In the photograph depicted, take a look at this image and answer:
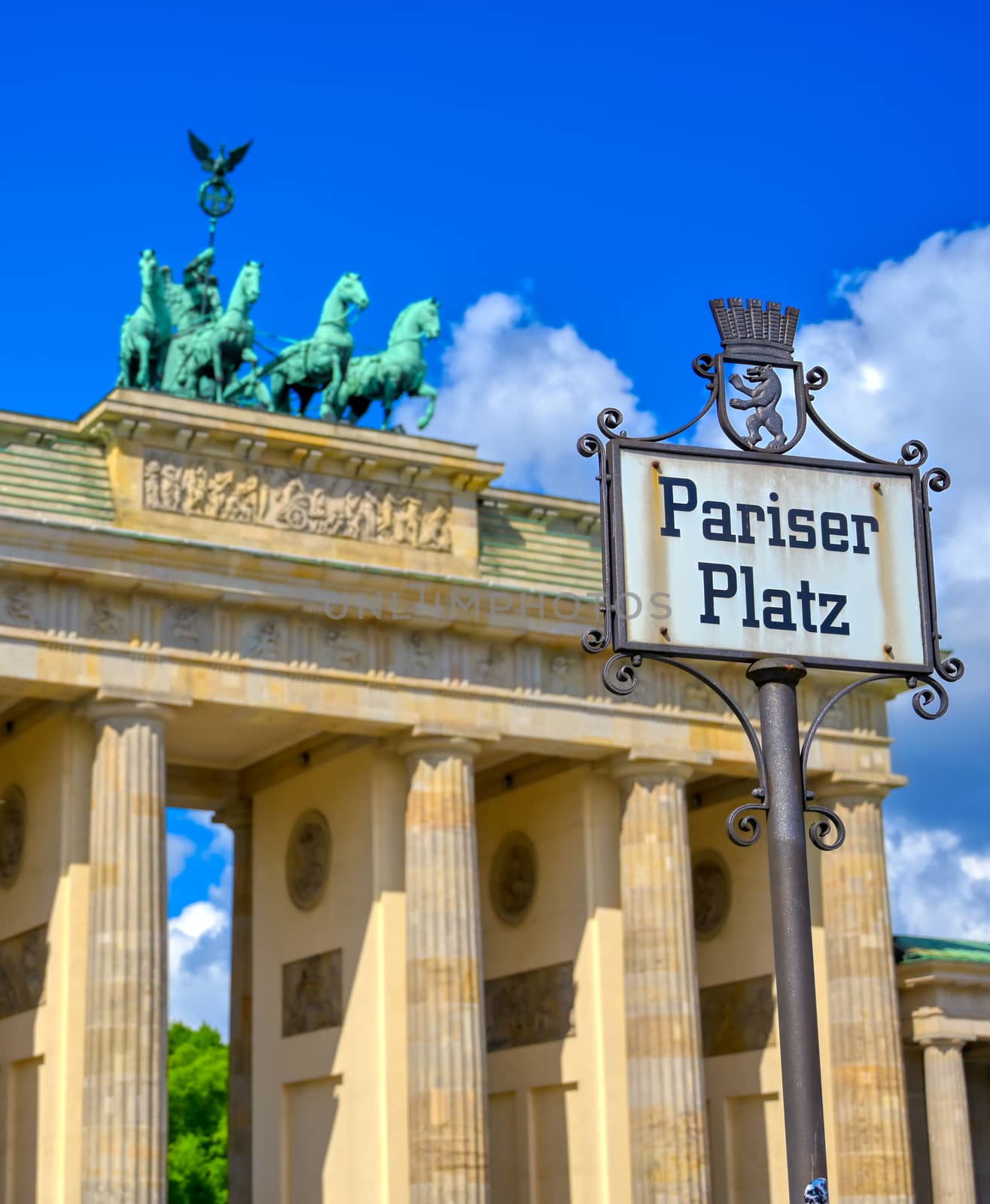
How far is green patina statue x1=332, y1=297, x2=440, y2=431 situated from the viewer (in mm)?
44000

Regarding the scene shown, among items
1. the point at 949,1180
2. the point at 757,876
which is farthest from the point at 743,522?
the point at 949,1180

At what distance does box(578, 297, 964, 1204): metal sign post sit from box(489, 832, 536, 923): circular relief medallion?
121ft

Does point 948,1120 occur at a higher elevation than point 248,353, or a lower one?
lower

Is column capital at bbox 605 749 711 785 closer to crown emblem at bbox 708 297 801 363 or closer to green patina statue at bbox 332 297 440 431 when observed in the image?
green patina statue at bbox 332 297 440 431

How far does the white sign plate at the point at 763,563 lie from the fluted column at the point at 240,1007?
3779 cm

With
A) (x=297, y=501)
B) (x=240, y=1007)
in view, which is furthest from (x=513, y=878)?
(x=297, y=501)

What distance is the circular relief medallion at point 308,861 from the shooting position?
4366 cm

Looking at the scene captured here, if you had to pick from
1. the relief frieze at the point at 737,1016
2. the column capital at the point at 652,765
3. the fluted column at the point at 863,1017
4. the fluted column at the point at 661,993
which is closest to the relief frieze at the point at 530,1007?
the fluted column at the point at 661,993

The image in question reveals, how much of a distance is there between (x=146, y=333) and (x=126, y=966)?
1279 centimetres

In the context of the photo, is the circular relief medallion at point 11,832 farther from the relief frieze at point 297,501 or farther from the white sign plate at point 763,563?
the white sign plate at point 763,563

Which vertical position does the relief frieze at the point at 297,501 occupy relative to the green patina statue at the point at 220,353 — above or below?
below

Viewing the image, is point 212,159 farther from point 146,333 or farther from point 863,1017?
point 863,1017

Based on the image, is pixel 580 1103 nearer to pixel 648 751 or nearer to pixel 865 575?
pixel 648 751

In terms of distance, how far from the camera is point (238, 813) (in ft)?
155
